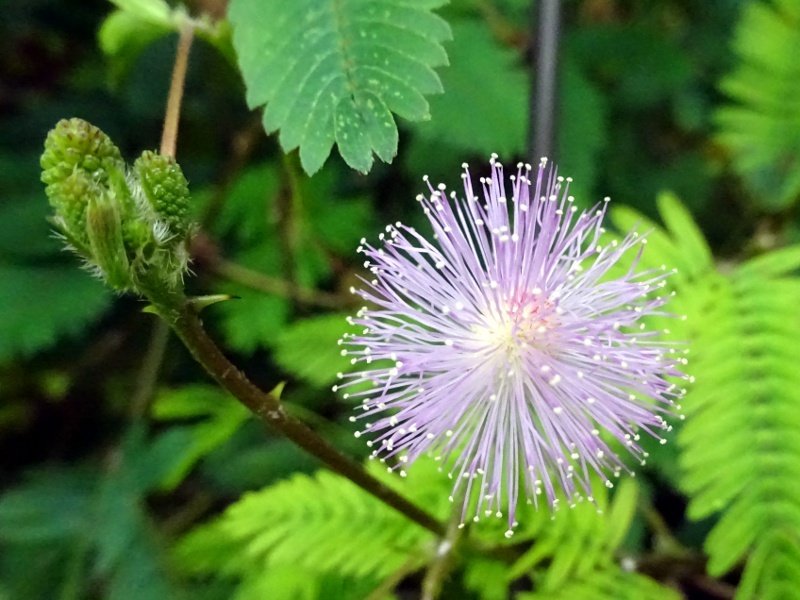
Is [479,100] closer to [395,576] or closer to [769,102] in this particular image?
[769,102]

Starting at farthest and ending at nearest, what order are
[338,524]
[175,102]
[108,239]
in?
1. [338,524]
2. [175,102]
3. [108,239]

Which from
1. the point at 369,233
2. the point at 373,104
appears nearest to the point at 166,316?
the point at 373,104

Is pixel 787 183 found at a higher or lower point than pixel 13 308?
higher

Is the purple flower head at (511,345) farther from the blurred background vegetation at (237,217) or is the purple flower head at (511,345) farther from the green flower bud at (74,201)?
the blurred background vegetation at (237,217)

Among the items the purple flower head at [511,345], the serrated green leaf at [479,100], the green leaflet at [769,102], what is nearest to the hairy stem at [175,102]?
the purple flower head at [511,345]

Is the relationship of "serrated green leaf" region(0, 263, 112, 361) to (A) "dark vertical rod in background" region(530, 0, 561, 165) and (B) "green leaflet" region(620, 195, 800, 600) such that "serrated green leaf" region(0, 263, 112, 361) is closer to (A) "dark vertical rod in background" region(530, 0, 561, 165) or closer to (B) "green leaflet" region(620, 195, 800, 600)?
(A) "dark vertical rod in background" region(530, 0, 561, 165)

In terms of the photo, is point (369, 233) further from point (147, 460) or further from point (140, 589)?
point (140, 589)

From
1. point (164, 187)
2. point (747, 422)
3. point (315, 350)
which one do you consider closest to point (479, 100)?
point (315, 350)
